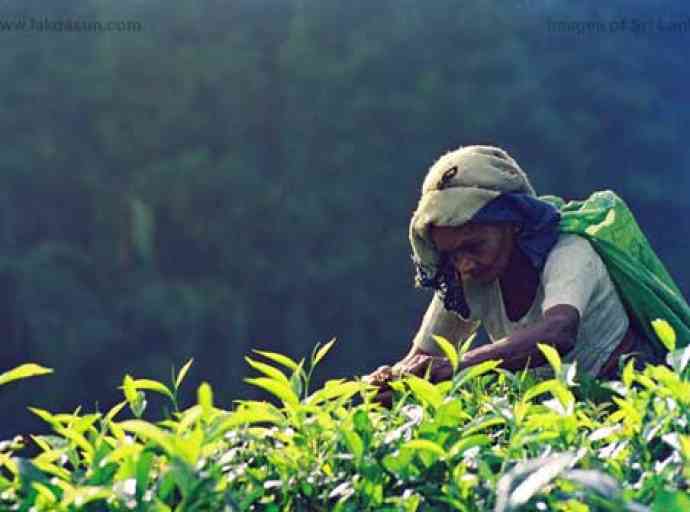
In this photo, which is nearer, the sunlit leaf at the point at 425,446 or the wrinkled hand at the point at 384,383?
the sunlit leaf at the point at 425,446

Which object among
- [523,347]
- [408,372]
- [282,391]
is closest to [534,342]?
[523,347]

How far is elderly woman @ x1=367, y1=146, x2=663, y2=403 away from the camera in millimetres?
3510

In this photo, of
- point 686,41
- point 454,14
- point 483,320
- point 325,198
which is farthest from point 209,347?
point 483,320

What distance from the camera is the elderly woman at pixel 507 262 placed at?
11.5ft

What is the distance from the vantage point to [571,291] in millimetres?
3400

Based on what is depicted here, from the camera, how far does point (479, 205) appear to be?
11.7ft

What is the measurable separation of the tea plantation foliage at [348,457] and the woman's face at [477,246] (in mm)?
1568

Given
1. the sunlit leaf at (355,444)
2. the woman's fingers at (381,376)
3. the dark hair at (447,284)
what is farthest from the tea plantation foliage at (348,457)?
the dark hair at (447,284)

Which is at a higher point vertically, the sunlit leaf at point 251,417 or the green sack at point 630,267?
the sunlit leaf at point 251,417

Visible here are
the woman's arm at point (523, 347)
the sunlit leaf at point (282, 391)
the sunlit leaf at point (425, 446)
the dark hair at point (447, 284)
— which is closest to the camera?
the sunlit leaf at point (425, 446)

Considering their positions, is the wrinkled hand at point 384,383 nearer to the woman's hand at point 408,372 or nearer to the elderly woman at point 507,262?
the woman's hand at point 408,372

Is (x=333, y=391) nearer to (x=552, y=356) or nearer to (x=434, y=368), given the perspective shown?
(x=552, y=356)

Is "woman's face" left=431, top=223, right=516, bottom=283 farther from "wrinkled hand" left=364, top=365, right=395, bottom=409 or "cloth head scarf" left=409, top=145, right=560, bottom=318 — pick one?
"wrinkled hand" left=364, top=365, right=395, bottom=409

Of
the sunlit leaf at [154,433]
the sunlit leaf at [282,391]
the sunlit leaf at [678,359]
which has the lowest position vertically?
the sunlit leaf at [282,391]
